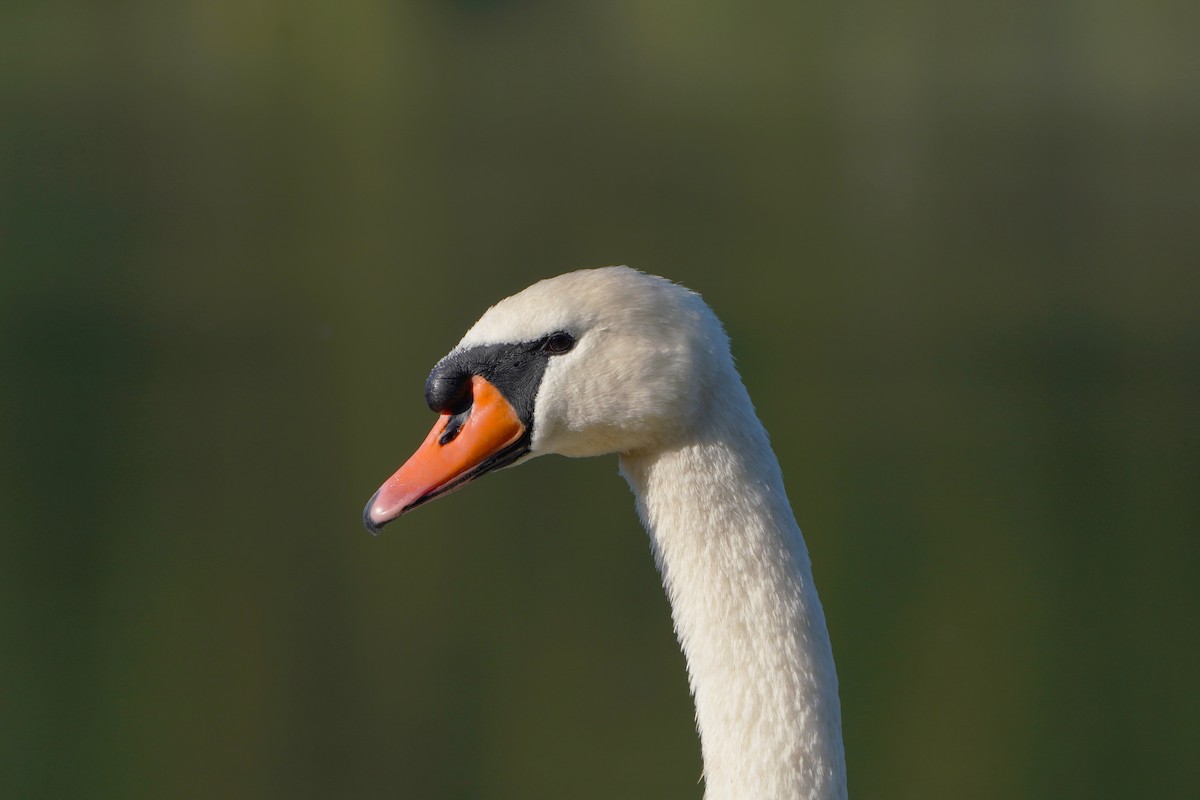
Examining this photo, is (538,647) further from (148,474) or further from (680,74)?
(680,74)

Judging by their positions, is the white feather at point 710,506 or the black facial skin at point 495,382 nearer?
the white feather at point 710,506

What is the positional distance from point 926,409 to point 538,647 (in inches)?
158

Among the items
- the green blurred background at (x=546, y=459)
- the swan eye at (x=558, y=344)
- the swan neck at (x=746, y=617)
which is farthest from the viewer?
the green blurred background at (x=546, y=459)

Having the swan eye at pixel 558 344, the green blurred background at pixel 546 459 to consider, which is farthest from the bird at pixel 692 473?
the green blurred background at pixel 546 459

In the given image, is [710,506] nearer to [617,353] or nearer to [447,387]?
[617,353]

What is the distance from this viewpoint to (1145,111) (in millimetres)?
20734

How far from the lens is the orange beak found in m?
2.63

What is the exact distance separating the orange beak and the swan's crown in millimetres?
61

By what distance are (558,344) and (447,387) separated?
20cm

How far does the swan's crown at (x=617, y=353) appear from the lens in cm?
254

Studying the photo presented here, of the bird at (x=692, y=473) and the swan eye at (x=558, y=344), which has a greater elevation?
the swan eye at (x=558, y=344)

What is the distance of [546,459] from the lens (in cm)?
1006

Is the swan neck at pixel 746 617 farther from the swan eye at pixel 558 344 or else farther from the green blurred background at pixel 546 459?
the green blurred background at pixel 546 459

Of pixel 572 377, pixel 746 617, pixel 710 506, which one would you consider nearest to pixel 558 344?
pixel 572 377
